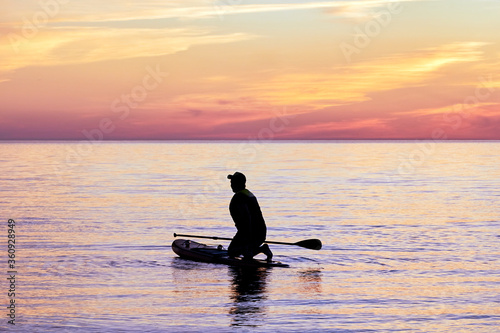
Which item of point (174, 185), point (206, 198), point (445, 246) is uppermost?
point (174, 185)

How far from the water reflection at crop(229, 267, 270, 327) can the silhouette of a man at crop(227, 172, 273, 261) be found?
0.54 metres

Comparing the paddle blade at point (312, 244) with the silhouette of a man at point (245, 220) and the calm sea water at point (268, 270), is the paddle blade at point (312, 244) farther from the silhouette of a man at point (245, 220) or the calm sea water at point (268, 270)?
the silhouette of a man at point (245, 220)

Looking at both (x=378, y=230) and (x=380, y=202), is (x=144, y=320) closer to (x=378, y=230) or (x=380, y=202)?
(x=378, y=230)

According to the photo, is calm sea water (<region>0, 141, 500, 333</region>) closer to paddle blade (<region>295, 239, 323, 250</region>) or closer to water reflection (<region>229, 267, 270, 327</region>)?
water reflection (<region>229, 267, 270, 327</region>)

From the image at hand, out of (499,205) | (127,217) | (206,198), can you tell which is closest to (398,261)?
(127,217)

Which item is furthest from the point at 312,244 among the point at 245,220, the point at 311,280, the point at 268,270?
the point at 311,280

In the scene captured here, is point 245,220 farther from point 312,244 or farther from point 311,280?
point 312,244

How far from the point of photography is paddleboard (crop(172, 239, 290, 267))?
18.5m

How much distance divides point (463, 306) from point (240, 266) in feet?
20.2

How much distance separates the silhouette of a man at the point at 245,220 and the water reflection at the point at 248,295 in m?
0.54

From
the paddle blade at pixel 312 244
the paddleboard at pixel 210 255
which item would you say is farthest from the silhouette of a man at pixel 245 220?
the paddle blade at pixel 312 244

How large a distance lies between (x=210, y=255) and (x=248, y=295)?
4.47 m

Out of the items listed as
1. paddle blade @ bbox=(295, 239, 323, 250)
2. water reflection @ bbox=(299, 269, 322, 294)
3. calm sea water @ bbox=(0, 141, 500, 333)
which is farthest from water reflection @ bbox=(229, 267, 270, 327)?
paddle blade @ bbox=(295, 239, 323, 250)

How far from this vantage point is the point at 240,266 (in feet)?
60.6
